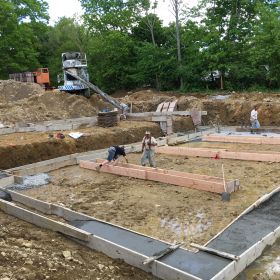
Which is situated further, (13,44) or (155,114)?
(13,44)

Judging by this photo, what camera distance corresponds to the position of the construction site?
588 cm

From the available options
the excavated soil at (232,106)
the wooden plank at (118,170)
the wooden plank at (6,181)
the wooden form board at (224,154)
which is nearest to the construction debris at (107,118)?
the wooden form board at (224,154)

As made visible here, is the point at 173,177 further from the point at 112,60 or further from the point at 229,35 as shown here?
the point at 112,60

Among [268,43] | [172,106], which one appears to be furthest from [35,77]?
[268,43]

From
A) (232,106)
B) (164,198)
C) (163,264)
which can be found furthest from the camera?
(232,106)

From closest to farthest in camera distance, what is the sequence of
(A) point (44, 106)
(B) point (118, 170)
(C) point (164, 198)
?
(C) point (164, 198) < (B) point (118, 170) < (A) point (44, 106)

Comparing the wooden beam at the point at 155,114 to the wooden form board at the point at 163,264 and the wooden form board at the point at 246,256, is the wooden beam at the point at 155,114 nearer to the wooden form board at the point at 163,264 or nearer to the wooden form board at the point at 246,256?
the wooden form board at the point at 163,264

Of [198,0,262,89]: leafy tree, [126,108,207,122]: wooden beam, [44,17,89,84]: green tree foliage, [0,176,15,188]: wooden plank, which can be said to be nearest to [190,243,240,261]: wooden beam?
[0,176,15,188]: wooden plank

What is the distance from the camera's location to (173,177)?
988 centimetres

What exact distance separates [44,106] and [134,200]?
36.5 ft

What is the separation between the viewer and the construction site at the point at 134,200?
588 cm

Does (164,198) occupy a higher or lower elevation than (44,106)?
lower

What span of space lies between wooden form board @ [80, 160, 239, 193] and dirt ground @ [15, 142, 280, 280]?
0.16 m

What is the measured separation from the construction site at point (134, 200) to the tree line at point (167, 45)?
6533 mm
